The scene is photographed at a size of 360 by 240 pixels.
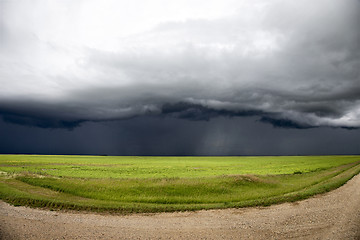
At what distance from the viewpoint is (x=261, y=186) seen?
122ft

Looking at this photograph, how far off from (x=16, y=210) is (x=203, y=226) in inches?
713

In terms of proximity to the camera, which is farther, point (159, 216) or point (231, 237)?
point (159, 216)

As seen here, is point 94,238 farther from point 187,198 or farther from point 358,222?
point 358,222

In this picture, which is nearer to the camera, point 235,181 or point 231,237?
point 231,237

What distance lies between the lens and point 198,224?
61.5 ft

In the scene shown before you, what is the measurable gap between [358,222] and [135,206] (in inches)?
767

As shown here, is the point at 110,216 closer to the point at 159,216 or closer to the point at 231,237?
the point at 159,216

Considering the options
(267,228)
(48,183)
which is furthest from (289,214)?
(48,183)

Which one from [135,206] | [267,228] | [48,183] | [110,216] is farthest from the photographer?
[48,183]

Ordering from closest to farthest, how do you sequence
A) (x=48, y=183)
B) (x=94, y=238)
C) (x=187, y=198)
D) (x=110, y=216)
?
(x=94, y=238)
(x=110, y=216)
(x=187, y=198)
(x=48, y=183)

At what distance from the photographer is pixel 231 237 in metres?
16.1

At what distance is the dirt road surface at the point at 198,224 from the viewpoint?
16.2 metres

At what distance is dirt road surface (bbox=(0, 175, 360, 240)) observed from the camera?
16.2m

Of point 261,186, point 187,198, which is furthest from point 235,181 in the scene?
point 187,198
